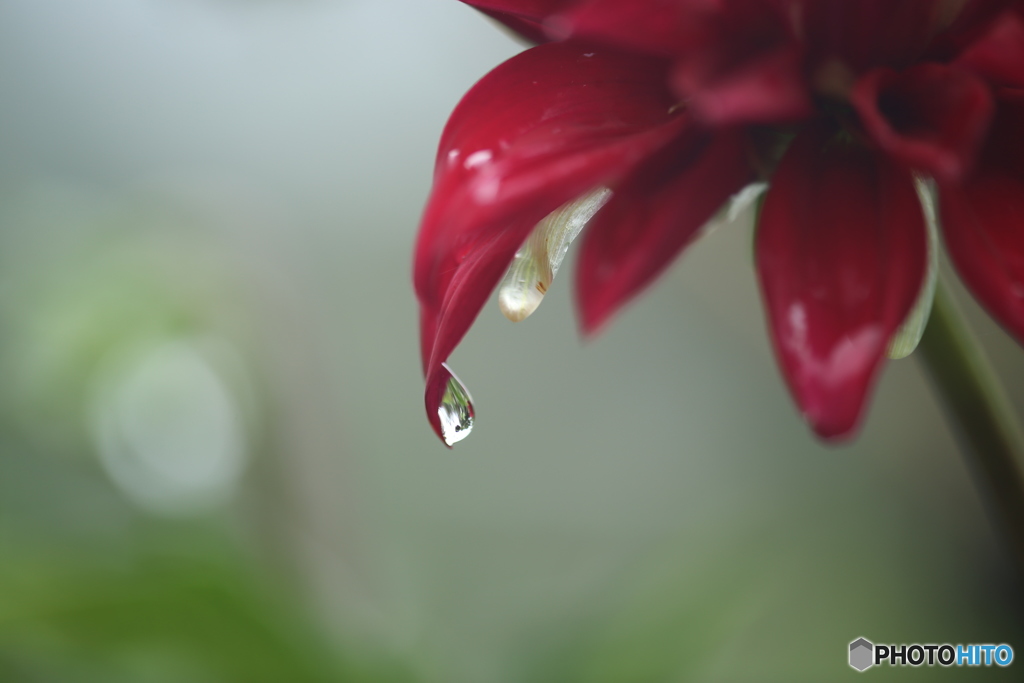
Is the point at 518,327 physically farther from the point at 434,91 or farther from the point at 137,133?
the point at 137,133

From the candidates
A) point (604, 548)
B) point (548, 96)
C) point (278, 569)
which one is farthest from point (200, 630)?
point (604, 548)

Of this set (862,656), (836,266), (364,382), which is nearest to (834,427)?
(836,266)

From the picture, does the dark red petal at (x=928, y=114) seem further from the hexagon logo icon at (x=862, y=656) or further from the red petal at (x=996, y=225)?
the hexagon logo icon at (x=862, y=656)

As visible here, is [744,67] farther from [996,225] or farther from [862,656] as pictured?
[862,656]

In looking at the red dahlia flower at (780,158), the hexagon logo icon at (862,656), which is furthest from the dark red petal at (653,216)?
the hexagon logo icon at (862,656)

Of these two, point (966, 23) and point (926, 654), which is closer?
point (966, 23)
